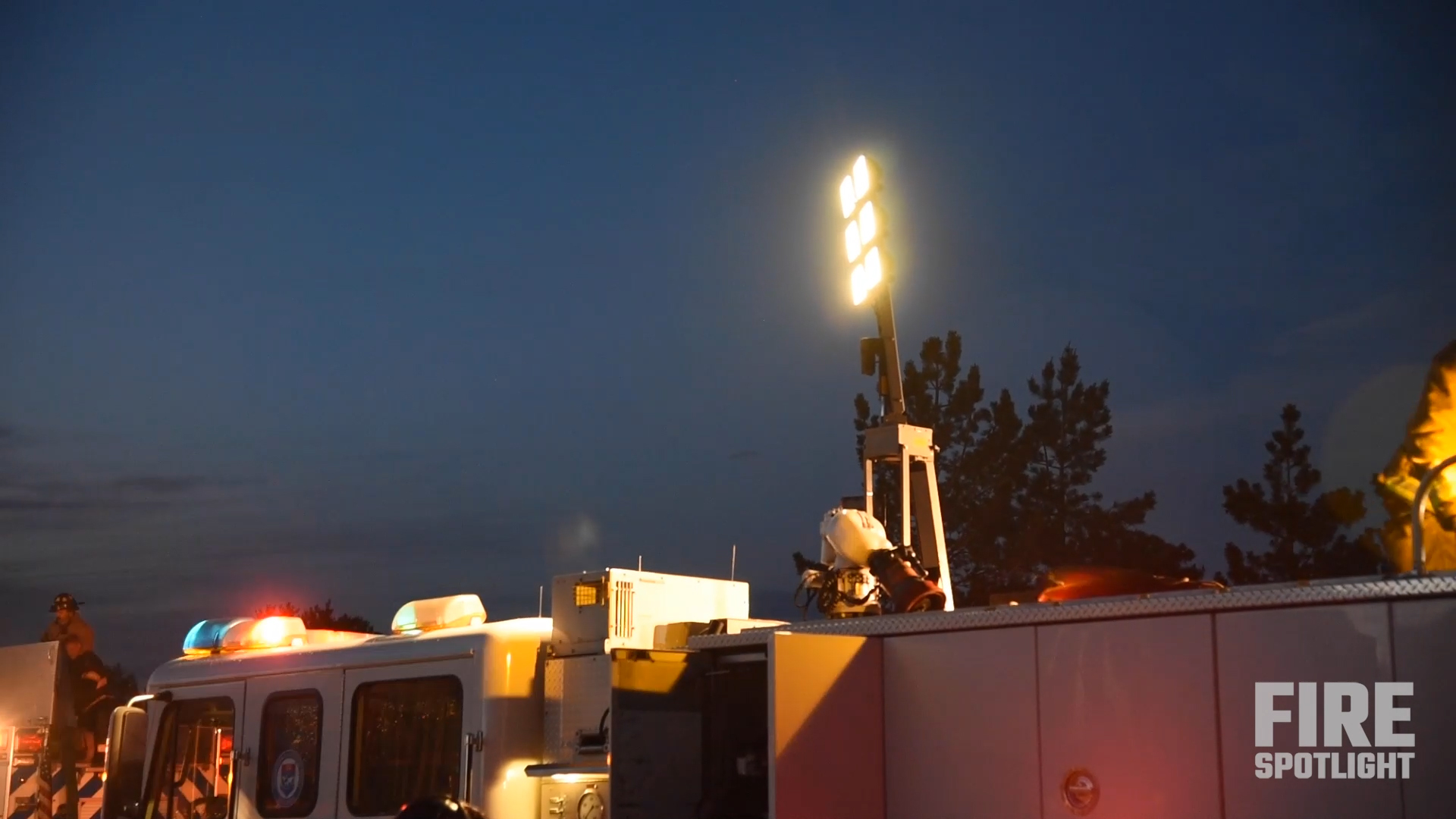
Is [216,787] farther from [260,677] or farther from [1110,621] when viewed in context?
[1110,621]

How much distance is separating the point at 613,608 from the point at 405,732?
1.57 meters

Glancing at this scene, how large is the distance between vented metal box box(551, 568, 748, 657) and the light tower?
1.35 m

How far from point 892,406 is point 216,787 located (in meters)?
5.23

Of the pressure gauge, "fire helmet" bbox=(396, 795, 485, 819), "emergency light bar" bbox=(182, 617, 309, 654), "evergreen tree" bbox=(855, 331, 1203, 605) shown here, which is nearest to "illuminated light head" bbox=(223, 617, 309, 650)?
"emergency light bar" bbox=(182, 617, 309, 654)

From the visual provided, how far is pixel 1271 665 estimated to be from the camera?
535cm

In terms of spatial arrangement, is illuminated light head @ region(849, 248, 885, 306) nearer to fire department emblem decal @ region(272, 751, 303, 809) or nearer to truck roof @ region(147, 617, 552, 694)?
truck roof @ region(147, 617, 552, 694)

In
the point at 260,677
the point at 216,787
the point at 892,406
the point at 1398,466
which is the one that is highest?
the point at 892,406

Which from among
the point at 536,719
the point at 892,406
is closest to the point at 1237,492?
the point at 892,406

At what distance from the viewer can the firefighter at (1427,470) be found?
6.04 meters

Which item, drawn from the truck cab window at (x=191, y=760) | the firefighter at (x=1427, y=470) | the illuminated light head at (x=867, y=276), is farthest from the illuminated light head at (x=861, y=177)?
the truck cab window at (x=191, y=760)

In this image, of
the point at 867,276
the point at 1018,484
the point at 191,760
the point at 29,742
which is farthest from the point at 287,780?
the point at 1018,484

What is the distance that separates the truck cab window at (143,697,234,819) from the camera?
9.90m

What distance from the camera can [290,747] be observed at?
30.6ft

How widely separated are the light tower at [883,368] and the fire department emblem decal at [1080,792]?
296cm
